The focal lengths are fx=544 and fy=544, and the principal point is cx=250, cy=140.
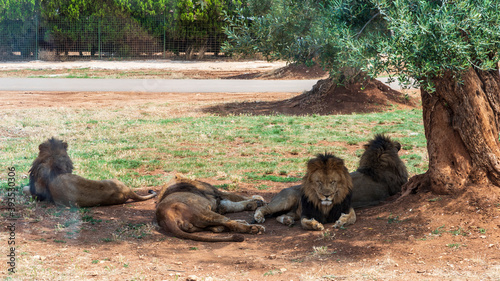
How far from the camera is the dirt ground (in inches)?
212

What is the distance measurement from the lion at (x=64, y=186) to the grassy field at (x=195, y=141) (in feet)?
4.09

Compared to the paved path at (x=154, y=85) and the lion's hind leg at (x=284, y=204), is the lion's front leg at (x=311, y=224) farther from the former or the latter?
the paved path at (x=154, y=85)

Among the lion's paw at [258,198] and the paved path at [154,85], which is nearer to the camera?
the lion's paw at [258,198]

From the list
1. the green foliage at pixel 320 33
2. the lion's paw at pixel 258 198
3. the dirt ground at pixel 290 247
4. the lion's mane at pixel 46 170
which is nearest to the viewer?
the dirt ground at pixel 290 247

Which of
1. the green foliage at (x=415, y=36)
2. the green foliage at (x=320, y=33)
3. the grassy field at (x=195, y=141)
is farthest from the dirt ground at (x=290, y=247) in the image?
the grassy field at (x=195, y=141)

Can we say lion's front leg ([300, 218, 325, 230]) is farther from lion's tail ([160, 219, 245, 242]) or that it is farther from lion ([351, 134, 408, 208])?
lion ([351, 134, 408, 208])

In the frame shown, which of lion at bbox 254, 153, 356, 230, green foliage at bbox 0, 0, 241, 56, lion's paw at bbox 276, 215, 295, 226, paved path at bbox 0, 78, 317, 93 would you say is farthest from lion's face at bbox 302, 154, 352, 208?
green foliage at bbox 0, 0, 241, 56

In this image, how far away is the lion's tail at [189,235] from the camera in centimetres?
659

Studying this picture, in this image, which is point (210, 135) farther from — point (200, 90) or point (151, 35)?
point (151, 35)

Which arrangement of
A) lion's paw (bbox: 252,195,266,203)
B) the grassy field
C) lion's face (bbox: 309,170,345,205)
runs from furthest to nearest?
the grassy field → lion's paw (bbox: 252,195,266,203) → lion's face (bbox: 309,170,345,205)

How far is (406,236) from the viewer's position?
6277 millimetres

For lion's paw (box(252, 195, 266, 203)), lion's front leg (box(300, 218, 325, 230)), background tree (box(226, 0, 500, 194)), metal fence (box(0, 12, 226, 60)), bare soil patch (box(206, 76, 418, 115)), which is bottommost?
lion's paw (box(252, 195, 266, 203))

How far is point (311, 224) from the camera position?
682 centimetres

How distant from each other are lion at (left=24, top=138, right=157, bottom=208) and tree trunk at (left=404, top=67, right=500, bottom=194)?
15.0 feet
